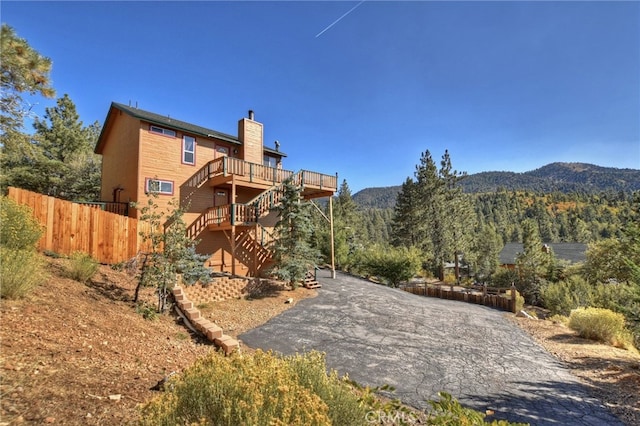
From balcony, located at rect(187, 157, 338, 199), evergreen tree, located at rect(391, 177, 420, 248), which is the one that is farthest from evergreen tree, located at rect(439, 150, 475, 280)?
balcony, located at rect(187, 157, 338, 199)

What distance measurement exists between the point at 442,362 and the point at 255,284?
7.74m

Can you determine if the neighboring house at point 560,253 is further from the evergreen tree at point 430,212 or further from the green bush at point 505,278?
the evergreen tree at point 430,212

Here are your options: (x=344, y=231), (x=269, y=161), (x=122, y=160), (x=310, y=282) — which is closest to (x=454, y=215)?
(x=344, y=231)

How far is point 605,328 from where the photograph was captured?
9711 millimetres

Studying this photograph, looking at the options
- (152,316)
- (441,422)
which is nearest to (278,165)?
(152,316)

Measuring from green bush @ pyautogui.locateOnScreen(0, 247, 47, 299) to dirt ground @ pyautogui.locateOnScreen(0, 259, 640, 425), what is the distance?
0.61ft

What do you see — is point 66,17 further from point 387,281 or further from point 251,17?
point 387,281

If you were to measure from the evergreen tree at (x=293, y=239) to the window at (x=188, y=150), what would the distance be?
521 centimetres

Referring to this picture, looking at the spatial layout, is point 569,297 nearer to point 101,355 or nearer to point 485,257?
point 101,355

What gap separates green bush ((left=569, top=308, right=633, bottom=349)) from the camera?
964cm

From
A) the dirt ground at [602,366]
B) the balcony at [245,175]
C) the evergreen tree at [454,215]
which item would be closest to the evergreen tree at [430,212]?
the evergreen tree at [454,215]

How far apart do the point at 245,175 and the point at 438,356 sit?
1105 cm

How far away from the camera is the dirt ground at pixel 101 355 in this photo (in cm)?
293

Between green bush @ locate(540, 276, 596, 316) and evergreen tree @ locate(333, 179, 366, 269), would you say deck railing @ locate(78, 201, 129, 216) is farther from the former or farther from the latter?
green bush @ locate(540, 276, 596, 316)
